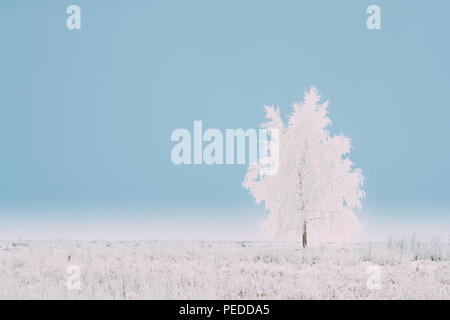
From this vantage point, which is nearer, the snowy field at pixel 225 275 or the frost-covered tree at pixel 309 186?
the snowy field at pixel 225 275

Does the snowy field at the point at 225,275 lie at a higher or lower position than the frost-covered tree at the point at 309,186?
lower

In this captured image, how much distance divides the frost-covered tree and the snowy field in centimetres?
469

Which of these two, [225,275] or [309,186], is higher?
[309,186]

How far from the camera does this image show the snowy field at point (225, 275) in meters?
10.2

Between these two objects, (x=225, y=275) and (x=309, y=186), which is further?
(x=309, y=186)

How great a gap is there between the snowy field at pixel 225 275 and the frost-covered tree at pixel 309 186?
469 cm

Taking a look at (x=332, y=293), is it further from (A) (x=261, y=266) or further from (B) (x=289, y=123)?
(B) (x=289, y=123)

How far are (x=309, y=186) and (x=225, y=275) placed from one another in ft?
37.7

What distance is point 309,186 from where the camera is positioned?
22922 millimetres

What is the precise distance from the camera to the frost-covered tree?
2277cm

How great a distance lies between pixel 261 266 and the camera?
47.2 ft

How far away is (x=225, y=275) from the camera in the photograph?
12367 mm

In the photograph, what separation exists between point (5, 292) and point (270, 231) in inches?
582
